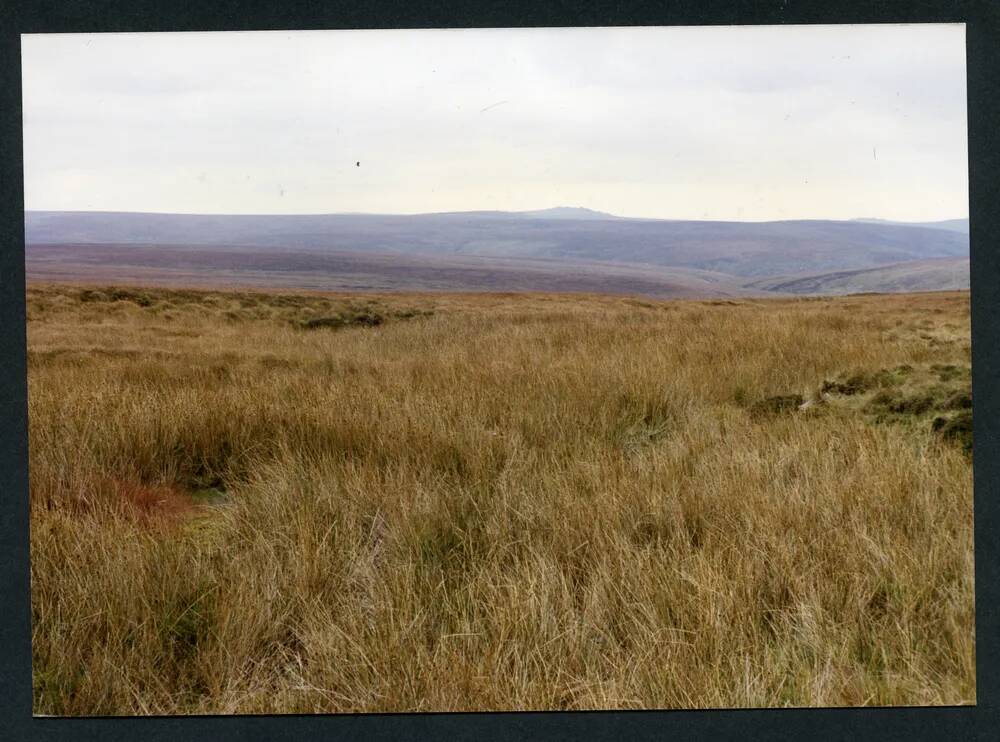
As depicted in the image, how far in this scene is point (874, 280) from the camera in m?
9.69

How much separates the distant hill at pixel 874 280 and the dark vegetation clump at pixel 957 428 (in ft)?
2.58

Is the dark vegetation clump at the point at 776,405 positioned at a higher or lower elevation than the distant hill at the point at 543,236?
lower

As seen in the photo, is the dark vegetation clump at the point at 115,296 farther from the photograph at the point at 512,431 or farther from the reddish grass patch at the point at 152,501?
the reddish grass patch at the point at 152,501

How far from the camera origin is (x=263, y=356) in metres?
6.47

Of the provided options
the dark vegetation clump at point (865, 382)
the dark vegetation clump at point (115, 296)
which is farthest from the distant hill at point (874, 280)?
the dark vegetation clump at point (115, 296)

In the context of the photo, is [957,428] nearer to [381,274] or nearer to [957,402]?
[957,402]

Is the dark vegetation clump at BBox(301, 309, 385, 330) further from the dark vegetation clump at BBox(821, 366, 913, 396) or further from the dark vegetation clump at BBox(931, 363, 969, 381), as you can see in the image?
the dark vegetation clump at BBox(931, 363, 969, 381)

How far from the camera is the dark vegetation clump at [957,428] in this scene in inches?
150

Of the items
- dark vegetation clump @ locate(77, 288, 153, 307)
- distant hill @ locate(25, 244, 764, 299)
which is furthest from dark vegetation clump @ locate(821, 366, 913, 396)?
dark vegetation clump @ locate(77, 288, 153, 307)

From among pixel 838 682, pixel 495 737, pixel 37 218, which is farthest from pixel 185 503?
pixel 838 682

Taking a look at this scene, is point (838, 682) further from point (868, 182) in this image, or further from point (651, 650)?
point (868, 182)

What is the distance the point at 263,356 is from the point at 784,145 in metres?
4.19

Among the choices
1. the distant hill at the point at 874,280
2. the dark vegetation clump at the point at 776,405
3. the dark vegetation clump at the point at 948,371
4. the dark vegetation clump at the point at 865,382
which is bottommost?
the dark vegetation clump at the point at 776,405

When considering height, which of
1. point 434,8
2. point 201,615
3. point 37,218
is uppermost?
point 434,8
